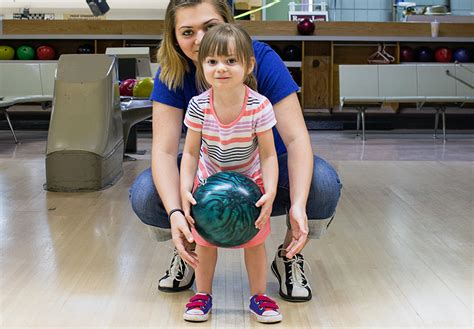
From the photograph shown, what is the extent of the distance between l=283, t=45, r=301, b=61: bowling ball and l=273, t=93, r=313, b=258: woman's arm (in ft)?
22.9

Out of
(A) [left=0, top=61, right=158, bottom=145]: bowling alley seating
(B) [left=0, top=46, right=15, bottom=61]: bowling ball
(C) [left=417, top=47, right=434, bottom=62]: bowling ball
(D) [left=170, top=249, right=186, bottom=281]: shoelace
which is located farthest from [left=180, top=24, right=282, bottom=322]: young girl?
(B) [left=0, top=46, right=15, bottom=61]: bowling ball

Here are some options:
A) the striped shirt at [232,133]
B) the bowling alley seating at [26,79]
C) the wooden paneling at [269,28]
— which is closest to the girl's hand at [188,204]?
the striped shirt at [232,133]

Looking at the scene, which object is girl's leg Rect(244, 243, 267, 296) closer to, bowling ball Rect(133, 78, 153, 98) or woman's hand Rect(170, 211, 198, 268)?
woman's hand Rect(170, 211, 198, 268)

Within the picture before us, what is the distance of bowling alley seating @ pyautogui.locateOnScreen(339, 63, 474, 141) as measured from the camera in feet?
26.8

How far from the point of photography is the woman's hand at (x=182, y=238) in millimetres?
1873

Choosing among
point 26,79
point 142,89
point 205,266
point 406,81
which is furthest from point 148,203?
point 406,81

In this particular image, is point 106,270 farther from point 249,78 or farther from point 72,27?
point 72,27

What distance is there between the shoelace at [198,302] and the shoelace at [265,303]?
14 cm

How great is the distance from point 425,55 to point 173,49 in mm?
7419

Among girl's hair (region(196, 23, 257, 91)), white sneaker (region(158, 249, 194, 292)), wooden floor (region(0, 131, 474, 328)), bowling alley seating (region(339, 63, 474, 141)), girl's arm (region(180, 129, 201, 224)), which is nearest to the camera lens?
girl's hair (region(196, 23, 257, 91))

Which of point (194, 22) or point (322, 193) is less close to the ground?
point (194, 22)

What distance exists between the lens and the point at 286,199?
220cm

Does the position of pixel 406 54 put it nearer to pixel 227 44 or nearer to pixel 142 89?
pixel 142 89

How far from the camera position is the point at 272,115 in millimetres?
1958
